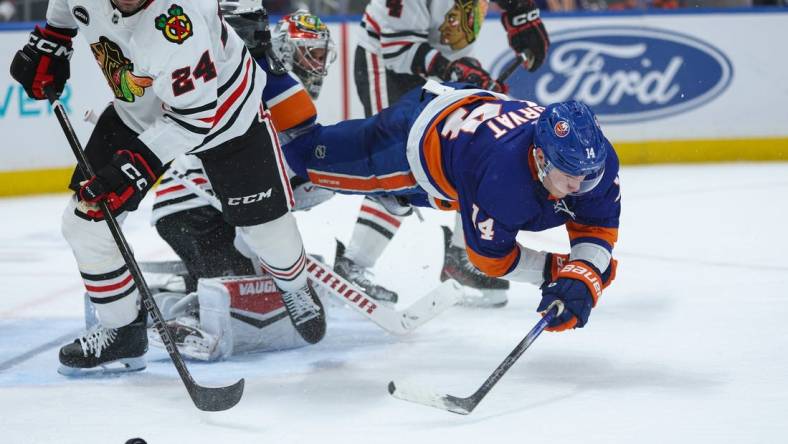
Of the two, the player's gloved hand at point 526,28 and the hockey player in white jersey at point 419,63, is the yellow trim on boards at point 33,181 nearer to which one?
the hockey player in white jersey at point 419,63

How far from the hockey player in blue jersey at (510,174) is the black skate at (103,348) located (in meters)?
0.83

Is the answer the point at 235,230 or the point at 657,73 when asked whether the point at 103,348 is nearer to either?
the point at 235,230

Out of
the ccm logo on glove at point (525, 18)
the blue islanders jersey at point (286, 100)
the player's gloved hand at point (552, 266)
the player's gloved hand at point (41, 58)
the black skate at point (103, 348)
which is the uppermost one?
the player's gloved hand at point (41, 58)

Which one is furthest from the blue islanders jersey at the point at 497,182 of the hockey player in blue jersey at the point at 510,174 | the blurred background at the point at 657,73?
the blurred background at the point at 657,73

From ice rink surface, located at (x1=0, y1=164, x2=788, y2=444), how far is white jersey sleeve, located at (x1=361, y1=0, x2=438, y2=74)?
82cm

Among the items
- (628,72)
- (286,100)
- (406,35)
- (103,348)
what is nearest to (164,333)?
(103,348)

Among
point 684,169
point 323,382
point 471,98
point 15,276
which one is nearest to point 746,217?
point 684,169

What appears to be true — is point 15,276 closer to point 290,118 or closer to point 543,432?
point 290,118

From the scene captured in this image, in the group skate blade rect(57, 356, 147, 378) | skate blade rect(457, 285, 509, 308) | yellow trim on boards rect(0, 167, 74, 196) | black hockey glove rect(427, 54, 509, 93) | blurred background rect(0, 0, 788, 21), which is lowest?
yellow trim on boards rect(0, 167, 74, 196)

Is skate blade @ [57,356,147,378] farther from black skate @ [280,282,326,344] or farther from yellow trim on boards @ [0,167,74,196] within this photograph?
yellow trim on boards @ [0,167,74,196]

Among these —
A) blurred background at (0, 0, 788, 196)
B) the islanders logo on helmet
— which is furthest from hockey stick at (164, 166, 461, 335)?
blurred background at (0, 0, 788, 196)

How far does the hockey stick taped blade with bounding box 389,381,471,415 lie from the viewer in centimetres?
269

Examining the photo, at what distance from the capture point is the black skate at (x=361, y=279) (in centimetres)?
389

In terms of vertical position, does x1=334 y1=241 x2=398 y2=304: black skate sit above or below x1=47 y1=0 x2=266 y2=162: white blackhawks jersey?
below
